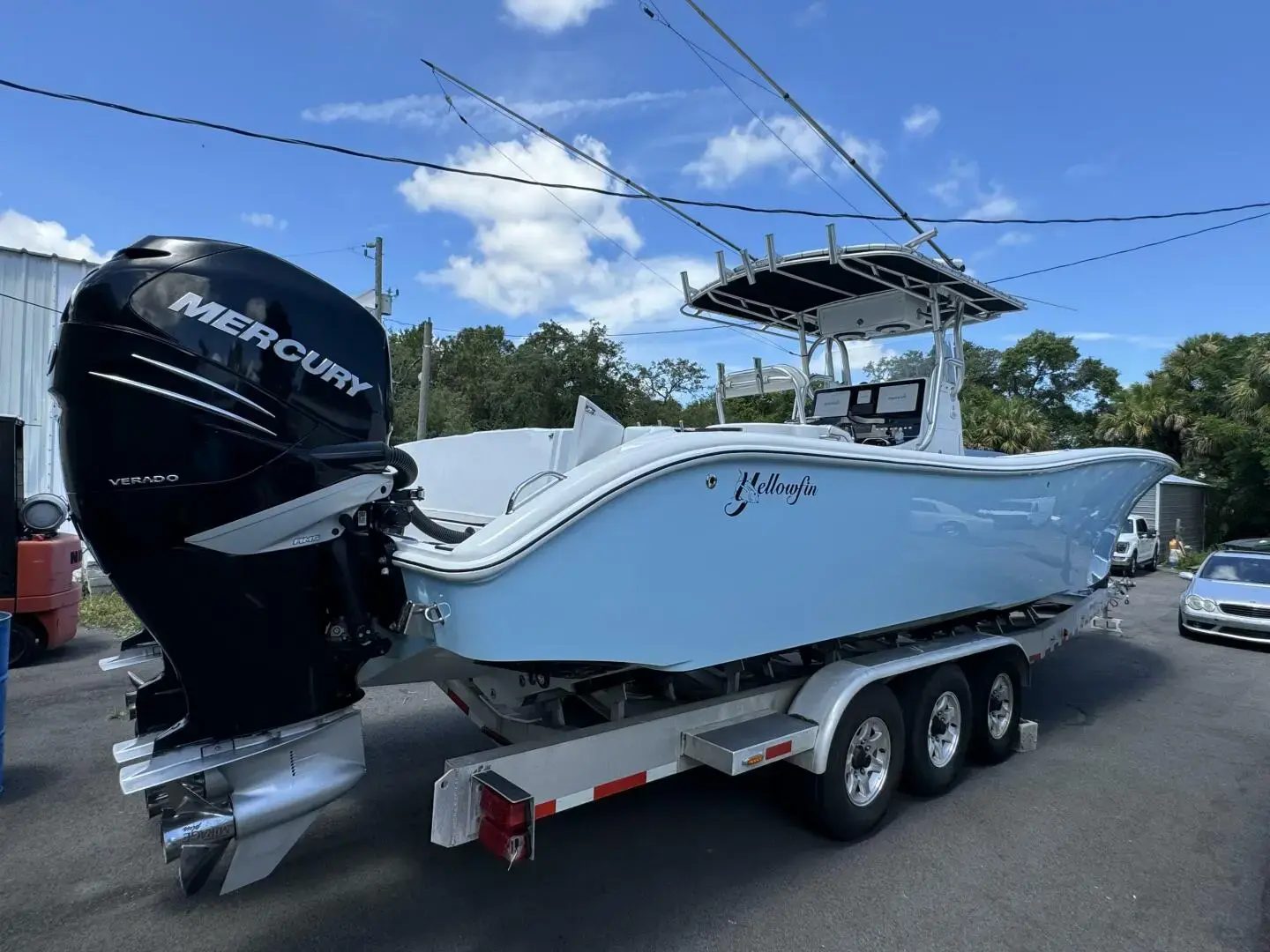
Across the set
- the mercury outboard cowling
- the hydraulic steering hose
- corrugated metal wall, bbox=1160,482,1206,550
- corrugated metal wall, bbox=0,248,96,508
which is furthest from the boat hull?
corrugated metal wall, bbox=1160,482,1206,550

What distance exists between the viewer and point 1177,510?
2558 centimetres

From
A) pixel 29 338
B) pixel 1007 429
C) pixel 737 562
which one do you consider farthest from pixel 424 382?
pixel 1007 429

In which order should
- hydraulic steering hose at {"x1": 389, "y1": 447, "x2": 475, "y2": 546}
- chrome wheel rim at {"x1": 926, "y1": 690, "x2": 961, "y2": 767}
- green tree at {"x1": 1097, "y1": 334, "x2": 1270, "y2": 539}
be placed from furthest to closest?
green tree at {"x1": 1097, "y1": 334, "x2": 1270, "y2": 539} → chrome wheel rim at {"x1": 926, "y1": 690, "x2": 961, "y2": 767} → hydraulic steering hose at {"x1": 389, "y1": 447, "x2": 475, "y2": 546}

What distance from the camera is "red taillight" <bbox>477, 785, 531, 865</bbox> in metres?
2.94

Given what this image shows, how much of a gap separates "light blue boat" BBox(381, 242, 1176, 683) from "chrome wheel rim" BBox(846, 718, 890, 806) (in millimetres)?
553

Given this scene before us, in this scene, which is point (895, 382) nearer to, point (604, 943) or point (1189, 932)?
point (1189, 932)

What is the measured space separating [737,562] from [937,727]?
2.52 meters

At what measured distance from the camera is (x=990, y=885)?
3.88 meters

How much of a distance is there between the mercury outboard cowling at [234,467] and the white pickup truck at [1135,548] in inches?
785

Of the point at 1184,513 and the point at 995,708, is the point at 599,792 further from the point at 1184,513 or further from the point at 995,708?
the point at 1184,513

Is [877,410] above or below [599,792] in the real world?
above

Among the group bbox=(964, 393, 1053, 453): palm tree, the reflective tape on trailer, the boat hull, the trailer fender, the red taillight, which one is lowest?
the reflective tape on trailer

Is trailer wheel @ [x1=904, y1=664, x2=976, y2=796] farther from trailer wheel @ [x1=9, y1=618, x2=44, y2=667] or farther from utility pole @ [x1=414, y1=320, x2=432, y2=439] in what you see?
utility pole @ [x1=414, y1=320, x2=432, y2=439]

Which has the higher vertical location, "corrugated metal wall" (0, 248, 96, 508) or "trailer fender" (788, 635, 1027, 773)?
"corrugated metal wall" (0, 248, 96, 508)
